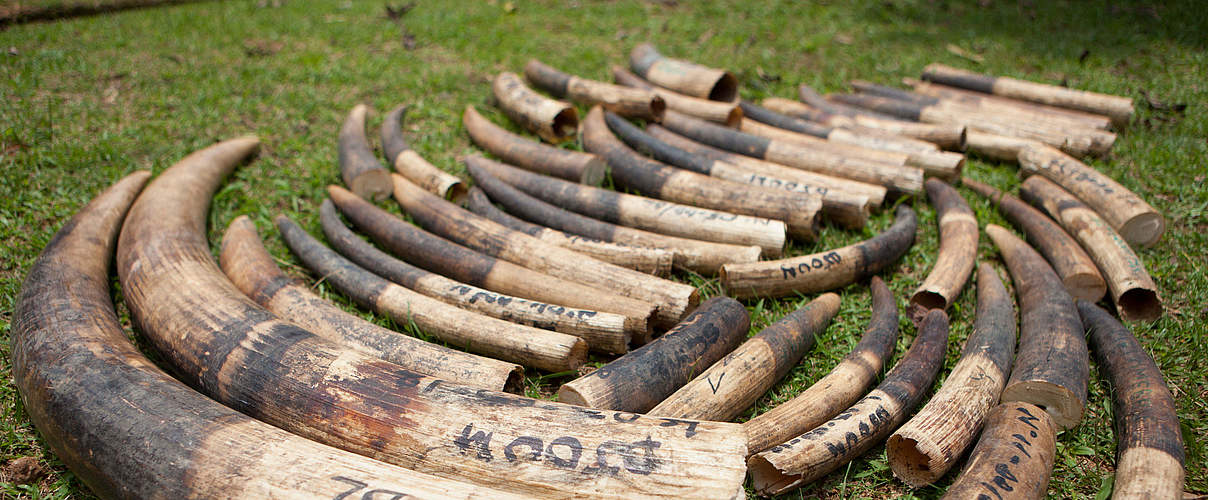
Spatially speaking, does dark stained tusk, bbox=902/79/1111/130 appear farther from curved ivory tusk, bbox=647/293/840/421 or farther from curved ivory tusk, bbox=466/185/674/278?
curved ivory tusk, bbox=466/185/674/278

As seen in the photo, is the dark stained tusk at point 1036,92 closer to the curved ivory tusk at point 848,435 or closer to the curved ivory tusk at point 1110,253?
the curved ivory tusk at point 1110,253

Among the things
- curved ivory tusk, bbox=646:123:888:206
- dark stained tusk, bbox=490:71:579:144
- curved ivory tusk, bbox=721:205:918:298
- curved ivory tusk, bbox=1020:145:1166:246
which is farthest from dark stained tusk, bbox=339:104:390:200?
curved ivory tusk, bbox=1020:145:1166:246

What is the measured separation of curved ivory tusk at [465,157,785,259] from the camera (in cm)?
399

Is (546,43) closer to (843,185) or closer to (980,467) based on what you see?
(843,185)

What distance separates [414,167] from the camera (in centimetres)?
480

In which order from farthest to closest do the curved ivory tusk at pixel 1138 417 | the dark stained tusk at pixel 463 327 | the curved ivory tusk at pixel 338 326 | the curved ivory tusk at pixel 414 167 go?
the curved ivory tusk at pixel 414 167
the dark stained tusk at pixel 463 327
the curved ivory tusk at pixel 338 326
the curved ivory tusk at pixel 1138 417

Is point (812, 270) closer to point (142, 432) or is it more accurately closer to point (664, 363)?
point (664, 363)

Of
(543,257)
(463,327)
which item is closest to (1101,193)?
(543,257)

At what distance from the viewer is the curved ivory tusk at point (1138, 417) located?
2.57 meters

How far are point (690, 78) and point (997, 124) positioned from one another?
7.63 feet

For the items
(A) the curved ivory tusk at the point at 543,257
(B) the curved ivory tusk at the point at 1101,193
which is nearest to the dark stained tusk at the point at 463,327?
(A) the curved ivory tusk at the point at 543,257

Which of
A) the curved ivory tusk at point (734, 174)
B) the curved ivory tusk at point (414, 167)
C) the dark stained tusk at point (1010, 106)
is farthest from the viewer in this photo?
the dark stained tusk at point (1010, 106)

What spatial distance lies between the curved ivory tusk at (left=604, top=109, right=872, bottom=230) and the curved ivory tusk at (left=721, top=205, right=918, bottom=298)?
0.38m

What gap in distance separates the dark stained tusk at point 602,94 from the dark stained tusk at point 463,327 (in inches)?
100.0
